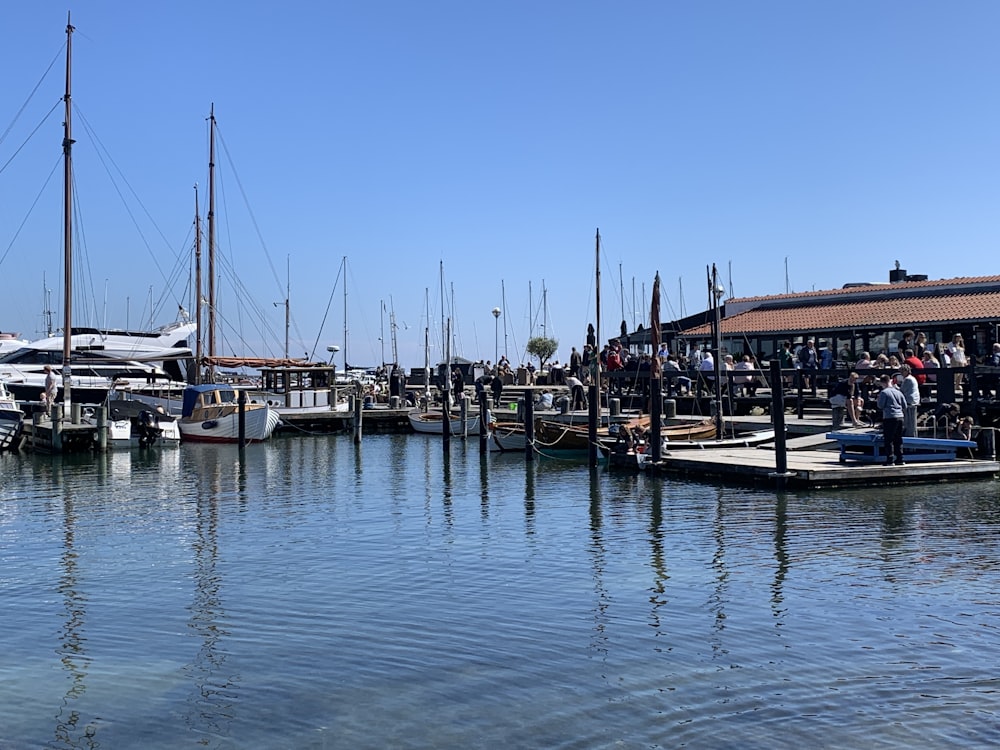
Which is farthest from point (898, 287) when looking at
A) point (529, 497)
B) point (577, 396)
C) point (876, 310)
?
point (529, 497)

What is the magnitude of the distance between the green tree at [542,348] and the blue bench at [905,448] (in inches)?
2327

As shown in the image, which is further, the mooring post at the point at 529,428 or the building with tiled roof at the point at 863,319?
the building with tiled roof at the point at 863,319

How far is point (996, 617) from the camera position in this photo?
13.6 m

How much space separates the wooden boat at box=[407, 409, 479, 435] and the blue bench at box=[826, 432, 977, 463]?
21.8 meters

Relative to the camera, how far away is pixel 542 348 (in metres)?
86.8

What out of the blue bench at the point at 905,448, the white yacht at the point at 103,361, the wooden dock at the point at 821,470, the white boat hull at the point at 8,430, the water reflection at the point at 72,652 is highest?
the white yacht at the point at 103,361

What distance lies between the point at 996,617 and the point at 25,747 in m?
11.3

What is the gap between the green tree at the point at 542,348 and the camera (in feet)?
284

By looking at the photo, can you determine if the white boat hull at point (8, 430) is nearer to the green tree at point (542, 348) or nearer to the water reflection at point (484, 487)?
the water reflection at point (484, 487)

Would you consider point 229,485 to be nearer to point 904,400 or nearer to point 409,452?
point 409,452

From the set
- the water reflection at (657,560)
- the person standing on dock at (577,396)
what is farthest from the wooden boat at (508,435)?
the water reflection at (657,560)

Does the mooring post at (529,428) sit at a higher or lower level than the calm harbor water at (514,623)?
higher

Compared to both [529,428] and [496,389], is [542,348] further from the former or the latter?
[529,428]

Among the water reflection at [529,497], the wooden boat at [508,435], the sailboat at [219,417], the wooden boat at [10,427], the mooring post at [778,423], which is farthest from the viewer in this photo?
the sailboat at [219,417]
